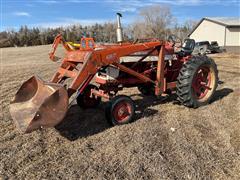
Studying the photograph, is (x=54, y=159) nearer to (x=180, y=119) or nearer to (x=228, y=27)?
(x=180, y=119)

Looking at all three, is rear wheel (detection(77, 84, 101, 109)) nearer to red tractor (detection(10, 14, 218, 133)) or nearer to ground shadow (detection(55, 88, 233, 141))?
red tractor (detection(10, 14, 218, 133))

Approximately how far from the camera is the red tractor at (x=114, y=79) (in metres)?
4.16

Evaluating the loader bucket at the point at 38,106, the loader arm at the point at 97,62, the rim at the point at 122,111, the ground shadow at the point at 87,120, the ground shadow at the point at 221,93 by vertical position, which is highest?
the loader arm at the point at 97,62

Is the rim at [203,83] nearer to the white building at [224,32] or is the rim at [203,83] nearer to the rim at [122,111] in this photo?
the rim at [122,111]

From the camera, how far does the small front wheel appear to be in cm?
480

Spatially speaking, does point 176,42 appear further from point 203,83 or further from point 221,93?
point 221,93

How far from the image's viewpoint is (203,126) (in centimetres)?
494

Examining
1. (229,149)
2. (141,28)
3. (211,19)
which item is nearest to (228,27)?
(211,19)

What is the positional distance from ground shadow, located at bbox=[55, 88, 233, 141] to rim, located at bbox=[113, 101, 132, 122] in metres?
0.25

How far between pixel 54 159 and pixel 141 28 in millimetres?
52903

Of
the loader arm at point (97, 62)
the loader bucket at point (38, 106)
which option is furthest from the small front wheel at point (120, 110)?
the loader bucket at point (38, 106)

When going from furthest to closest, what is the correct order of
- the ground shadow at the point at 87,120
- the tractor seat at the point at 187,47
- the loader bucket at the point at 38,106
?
1. the tractor seat at the point at 187,47
2. the ground shadow at the point at 87,120
3. the loader bucket at the point at 38,106

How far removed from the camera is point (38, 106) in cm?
438

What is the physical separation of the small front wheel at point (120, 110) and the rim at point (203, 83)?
5.49 ft
